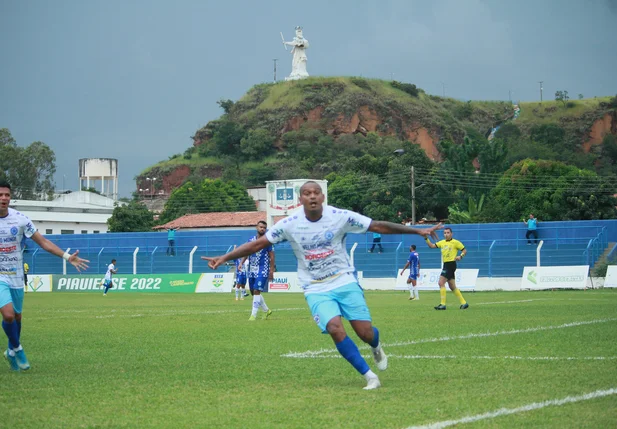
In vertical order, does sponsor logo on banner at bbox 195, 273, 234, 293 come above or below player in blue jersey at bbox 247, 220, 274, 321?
below

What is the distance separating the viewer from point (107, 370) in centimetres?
1117

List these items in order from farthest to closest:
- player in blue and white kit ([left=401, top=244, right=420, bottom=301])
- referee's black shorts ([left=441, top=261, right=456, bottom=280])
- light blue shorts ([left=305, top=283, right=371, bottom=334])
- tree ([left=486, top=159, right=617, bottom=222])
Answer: tree ([left=486, top=159, right=617, bottom=222])
player in blue and white kit ([left=401, top=244, right=420, bottom=301])
referee's black shorts ([left=441, top=261, right=456, bottom=280])
light blue shorts ([left=305, top=283, right=371, bottom=334])

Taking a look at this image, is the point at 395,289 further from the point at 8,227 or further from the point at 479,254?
the point at 8,227

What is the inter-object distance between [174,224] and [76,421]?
3199 inches

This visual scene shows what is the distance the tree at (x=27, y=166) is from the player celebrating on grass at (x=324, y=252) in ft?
351

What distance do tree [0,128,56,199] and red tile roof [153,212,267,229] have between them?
32186 mm

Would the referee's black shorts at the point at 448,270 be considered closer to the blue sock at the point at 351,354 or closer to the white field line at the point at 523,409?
the blue sock at the point at 351,354

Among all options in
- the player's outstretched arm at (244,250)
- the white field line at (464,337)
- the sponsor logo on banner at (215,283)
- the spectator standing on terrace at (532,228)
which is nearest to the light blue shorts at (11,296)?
the player's outstretched arm at (244,250)

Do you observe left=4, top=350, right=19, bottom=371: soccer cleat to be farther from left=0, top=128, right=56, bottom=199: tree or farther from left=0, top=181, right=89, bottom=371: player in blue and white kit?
left=0, top=128, right=56, bottom=199: tree

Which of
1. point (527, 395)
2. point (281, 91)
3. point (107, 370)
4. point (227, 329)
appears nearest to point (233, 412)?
point (527, 395)

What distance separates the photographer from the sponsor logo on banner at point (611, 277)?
1490 inches

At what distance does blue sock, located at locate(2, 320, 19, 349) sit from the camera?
11.0 m

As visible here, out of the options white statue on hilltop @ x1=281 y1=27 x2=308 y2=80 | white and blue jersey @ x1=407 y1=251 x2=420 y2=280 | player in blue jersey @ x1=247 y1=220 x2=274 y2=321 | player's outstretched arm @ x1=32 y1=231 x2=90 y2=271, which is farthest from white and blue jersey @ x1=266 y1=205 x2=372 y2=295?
white statue on hilltop @ x1=281 y1=27 x2=308 y2=80

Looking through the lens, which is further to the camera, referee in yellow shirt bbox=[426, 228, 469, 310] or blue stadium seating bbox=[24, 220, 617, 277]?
blue stadium seating bbox=[24, 220, 617, 277]
